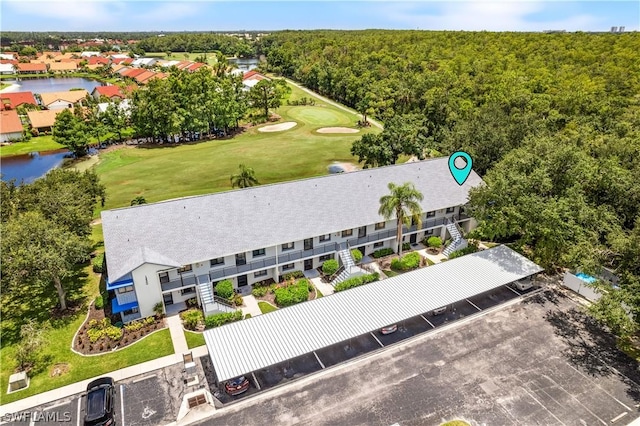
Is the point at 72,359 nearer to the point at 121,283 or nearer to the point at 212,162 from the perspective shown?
the point at 121,283

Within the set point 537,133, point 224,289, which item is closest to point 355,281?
point 224,289

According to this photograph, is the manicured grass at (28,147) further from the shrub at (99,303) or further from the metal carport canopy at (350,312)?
the metal carport canopy at (350,312)

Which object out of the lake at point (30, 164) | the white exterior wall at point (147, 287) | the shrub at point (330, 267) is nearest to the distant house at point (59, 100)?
the lake at point (30, 164)

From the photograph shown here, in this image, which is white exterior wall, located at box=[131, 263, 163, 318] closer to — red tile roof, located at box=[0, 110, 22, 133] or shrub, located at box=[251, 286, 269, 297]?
shrub, located at box=[251, 286, 269, 297]

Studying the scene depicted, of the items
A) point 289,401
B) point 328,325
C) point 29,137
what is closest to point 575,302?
point 328,325

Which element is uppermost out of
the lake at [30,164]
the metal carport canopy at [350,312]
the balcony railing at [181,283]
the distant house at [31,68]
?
the distant house at [31,68]

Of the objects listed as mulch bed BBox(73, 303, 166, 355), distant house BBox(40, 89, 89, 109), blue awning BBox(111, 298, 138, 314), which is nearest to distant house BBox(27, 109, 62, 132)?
distant house BBox(40, 89, 89, 109)

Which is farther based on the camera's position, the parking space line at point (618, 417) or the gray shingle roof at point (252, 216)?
the gray shingle roof at point (252, 216)
